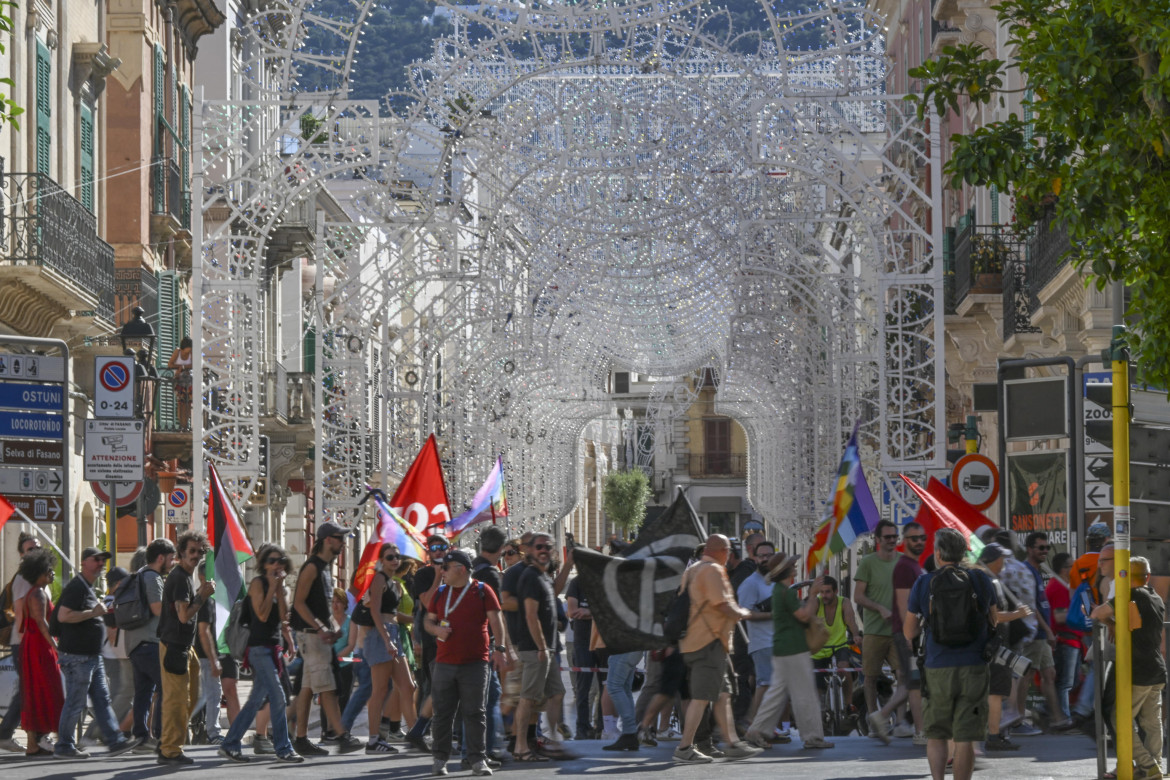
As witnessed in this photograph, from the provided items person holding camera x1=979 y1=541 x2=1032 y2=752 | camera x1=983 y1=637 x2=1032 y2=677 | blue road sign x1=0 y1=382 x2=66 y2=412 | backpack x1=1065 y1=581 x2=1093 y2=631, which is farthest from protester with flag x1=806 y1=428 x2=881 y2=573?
blue road sign x1=0 y1=382 x2=66 y2=412

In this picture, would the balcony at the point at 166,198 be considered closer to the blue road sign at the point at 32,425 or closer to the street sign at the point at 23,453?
the blue road sign at the point at 32,425

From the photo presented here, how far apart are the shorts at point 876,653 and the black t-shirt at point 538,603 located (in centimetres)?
242

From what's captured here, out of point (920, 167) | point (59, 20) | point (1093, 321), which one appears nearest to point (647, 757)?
point (1093, 321)

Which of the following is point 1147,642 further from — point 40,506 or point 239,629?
point 40,506

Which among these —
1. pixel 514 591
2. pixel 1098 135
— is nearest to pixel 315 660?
pixel 514 591

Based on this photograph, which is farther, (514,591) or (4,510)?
(4,510)

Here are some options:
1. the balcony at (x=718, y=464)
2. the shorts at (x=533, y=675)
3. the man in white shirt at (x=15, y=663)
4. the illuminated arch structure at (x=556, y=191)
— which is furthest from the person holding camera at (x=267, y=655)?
the balcony at (x=718, y=464)

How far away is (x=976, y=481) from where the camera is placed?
1870 cm

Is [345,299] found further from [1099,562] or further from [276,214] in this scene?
[1099,562]

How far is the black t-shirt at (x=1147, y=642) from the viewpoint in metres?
12.8

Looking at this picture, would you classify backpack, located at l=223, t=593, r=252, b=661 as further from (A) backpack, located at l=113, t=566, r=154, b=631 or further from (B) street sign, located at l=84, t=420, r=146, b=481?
(B) street sign, located at l=84, t=420, r=146, b=481

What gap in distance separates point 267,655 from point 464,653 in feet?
5.17

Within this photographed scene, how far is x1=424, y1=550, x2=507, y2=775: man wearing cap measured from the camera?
13.8 metres

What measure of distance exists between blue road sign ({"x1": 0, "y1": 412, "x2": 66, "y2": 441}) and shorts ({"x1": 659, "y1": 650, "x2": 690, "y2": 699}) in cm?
454
